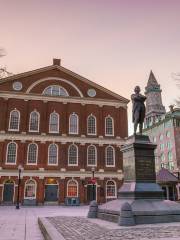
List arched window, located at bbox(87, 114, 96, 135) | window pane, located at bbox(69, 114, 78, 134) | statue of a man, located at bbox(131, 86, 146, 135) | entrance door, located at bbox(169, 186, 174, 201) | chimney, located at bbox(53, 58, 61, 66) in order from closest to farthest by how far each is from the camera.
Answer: statue of a man, located at bbox(131, 86, 146, 135) < window pane, located at bbox(69, 114, 78, 134) < arched window, located at bbox(87, 114, 96, 135) < chimney, located at bbox(53, 58, 61, 66) < entrance door, located at bbox(169, 186, 174, 201)

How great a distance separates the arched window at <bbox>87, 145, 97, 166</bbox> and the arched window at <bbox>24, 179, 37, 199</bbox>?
7551mm

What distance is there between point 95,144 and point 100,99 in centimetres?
661

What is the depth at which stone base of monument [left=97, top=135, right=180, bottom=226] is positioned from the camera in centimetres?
1073

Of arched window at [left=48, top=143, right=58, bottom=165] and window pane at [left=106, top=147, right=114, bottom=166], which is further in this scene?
window pane at [left=106, top=147, right=114, bottom=166]

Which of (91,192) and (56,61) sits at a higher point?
(56,61)

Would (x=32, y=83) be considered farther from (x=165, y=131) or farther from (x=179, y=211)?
(x=165, y=131)

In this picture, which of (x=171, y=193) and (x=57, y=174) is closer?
(x=57, y=174)

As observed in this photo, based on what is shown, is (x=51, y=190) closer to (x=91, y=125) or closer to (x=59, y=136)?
(x=59, y=136)

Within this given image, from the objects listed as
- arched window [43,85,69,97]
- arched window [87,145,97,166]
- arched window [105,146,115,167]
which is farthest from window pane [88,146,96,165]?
arched window [43,85,69,97]

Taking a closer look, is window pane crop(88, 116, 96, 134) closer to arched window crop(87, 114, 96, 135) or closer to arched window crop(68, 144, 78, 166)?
arched window crop(87, 114, 96, 135)

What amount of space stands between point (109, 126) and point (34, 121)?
1040 cm

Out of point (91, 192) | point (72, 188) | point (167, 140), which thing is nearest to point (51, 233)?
point (72, 188)

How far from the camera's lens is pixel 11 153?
3462cm

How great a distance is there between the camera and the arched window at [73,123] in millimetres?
37469
